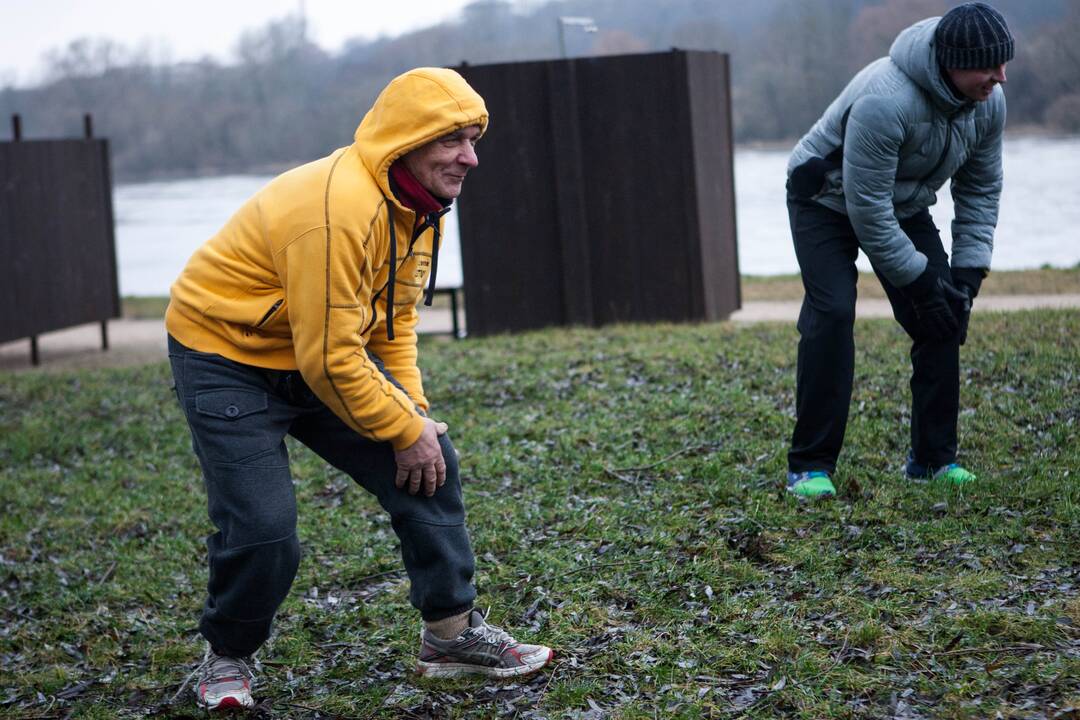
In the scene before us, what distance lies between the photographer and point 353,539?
554 centimetres

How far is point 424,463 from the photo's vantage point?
11.1ft

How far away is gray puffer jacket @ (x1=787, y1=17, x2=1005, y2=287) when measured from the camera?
4.55m

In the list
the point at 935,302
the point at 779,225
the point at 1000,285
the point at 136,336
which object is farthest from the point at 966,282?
the point at 779,225

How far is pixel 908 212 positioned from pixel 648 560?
67.4 inches

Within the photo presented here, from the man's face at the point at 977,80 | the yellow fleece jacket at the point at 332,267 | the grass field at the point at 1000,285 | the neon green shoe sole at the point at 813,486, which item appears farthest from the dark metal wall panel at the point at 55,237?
the man's face at the point at 977,80

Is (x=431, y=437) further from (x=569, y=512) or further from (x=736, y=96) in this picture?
(x=736, y=96)

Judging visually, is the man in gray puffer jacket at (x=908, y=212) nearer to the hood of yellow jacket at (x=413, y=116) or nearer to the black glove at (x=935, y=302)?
the black glove at (x=935, y=302)

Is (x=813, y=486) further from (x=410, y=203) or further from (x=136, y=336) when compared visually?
(x=136, y=336)

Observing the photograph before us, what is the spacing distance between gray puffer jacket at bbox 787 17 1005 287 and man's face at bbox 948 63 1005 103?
0.16 ft

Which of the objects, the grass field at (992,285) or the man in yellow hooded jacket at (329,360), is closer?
the man in yellow hooded jacket at (329,360)

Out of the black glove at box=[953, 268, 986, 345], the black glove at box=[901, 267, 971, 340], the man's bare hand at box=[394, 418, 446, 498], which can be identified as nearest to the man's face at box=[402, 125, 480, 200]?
the man's bare hand at box=[394, 418, 446, 498]

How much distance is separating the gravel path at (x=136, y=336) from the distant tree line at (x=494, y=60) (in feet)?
11.1

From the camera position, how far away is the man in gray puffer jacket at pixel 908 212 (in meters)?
4.52

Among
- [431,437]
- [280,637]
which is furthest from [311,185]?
[280,637]
